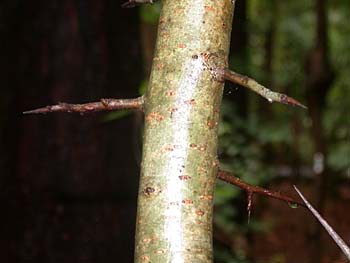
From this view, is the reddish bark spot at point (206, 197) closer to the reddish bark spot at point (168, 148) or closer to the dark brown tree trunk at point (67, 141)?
the reddish bark spot at point (168, 148)

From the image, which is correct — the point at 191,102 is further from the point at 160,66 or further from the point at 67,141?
the point at 67,141

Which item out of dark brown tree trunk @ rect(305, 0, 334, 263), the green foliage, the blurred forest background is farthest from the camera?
the green foliage

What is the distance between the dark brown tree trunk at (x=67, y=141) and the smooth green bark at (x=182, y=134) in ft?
7.48

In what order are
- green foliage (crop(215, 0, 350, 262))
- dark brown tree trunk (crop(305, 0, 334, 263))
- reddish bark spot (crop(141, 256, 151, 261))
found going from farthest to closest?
green foliage (crop(215, 0, 350, 262)), dark brown tree trunk (crop(305, 0, 334, 263)), reddish bark spot (crop(141, 256, 151, 261))

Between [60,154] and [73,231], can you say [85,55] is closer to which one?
[60,154]

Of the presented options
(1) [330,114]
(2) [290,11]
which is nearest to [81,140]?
(1) [330,114]

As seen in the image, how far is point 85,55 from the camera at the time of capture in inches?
142

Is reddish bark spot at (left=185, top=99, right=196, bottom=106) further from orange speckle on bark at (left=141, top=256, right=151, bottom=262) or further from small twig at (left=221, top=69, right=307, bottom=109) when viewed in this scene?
orange speckle on bark at (left=141, top=256, right=151, bottom=262)

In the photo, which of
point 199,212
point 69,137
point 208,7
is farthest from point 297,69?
point 199,212

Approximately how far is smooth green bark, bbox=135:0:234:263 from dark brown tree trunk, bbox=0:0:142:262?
2280mm

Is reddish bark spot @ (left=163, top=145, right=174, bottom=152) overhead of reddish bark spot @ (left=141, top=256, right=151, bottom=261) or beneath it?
overhead

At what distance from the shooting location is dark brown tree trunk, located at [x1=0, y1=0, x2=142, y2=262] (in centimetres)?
335

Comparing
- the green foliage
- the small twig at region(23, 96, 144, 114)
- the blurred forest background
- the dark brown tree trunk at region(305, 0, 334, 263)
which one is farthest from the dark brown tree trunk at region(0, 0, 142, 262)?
the green foliage

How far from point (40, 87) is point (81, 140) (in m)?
0.36
